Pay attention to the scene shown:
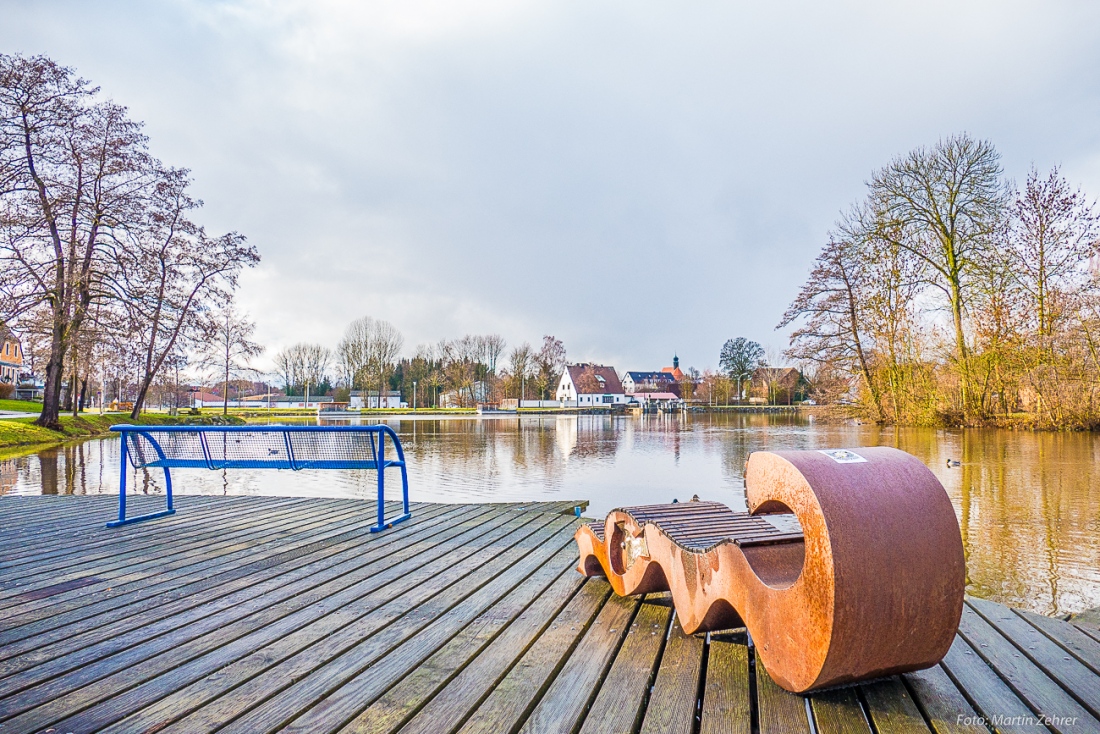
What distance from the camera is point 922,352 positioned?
87.2 ft

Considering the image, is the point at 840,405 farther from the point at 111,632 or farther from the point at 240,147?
the point at 111,632

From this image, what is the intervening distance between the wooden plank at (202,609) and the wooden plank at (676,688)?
2090mm

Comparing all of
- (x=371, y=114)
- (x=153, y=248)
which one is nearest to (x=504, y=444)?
(x=371, y=114)

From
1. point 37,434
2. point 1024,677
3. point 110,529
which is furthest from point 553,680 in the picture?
point 37,434

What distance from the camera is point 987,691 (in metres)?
2.04

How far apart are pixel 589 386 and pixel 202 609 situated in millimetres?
95663

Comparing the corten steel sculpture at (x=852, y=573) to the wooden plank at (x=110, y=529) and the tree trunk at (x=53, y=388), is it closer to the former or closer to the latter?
the wooden plank at (x=110, y=529)

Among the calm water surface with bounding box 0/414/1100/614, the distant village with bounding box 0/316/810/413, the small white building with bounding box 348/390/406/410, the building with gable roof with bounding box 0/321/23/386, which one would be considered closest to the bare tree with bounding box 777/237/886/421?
the calm water surface with bounding box 0/414/1100/614

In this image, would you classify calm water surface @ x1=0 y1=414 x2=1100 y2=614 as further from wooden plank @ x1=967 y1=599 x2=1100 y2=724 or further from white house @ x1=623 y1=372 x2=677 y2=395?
white house @ x1=623 y1=372 x2=677 y2=395

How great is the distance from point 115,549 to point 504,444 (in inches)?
700

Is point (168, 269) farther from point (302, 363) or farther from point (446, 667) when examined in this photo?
point (302, 363)

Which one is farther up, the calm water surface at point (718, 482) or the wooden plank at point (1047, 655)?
the wooden plank at point (1047, 655)

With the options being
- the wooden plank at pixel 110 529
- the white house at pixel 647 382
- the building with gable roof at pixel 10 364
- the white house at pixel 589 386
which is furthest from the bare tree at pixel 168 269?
the white house at pixel 647 382

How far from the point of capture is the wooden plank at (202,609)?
2363mm
